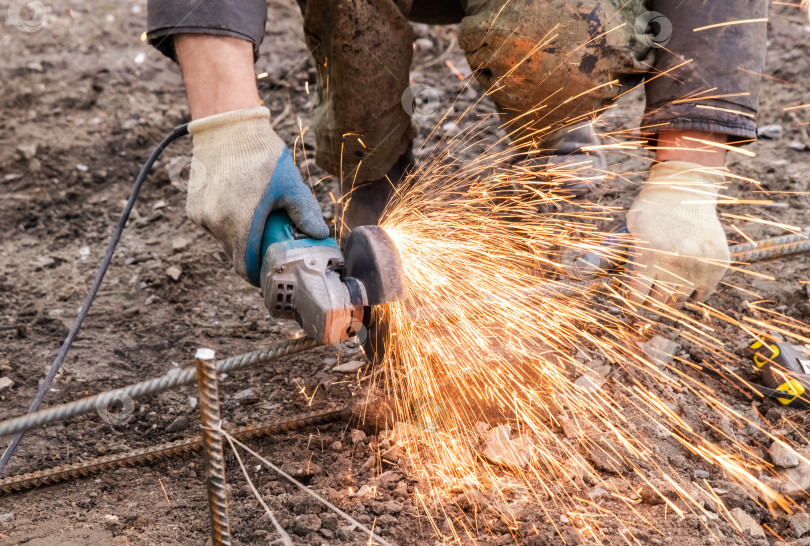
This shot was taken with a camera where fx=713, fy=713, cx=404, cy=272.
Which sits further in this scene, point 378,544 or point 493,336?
point 493,336

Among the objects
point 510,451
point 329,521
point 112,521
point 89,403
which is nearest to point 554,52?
point 510,451

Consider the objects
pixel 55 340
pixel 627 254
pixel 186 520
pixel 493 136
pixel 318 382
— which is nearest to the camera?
pixel 186 520

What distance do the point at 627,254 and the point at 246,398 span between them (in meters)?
1.39

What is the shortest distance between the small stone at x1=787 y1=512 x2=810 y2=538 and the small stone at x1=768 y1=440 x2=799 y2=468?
6.5 inches

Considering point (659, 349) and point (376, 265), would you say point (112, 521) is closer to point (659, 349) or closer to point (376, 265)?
point (376, 265)

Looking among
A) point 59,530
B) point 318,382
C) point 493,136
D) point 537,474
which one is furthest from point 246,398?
point 493,136

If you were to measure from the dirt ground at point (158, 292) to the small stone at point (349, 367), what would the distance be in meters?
0.05

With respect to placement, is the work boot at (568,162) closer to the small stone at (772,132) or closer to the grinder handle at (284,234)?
the grinder handle at (284,234)

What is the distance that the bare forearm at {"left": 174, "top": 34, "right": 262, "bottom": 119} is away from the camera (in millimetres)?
1963

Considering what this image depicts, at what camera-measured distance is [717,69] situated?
7.16 ft

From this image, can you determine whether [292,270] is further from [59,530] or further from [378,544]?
[59,530]

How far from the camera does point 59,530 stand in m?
1.86

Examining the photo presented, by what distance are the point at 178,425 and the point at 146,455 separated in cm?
22

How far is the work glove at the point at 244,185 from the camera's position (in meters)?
1.90
